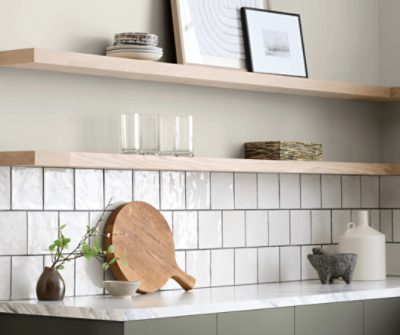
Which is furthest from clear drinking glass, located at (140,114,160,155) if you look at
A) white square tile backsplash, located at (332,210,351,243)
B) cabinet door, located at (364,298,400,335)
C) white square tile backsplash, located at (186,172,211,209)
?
white square tile backsplash, located at (332,210,351,243)

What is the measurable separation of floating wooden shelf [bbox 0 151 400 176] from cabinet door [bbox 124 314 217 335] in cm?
63

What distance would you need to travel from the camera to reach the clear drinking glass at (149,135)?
393cm

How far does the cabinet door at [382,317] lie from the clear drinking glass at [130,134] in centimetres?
120

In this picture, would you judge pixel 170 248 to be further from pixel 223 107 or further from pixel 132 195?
pixel 223 107

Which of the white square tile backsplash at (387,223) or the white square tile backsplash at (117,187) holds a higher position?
the white square tile backsplash at (117,187)

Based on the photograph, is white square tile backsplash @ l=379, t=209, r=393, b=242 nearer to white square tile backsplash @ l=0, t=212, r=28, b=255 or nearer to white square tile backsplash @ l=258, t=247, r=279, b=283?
white square tile backsplash @ l=258, t=247, r=279, b=283

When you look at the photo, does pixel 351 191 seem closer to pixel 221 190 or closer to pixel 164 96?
pixel 221 190

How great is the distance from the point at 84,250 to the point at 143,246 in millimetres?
416

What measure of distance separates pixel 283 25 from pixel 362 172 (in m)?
0.78

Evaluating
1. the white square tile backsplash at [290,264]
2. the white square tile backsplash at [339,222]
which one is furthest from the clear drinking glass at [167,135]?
the white square tile backsplash at [339,222]

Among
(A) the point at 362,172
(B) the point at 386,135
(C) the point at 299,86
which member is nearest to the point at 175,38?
(C) the point at 299,86

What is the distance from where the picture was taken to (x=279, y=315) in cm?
385

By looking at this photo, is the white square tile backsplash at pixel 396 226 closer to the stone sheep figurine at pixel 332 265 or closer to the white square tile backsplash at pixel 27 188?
the stone sheep figurine at pixel 332 265

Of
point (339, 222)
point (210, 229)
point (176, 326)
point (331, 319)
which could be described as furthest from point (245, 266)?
point (176, 326)
